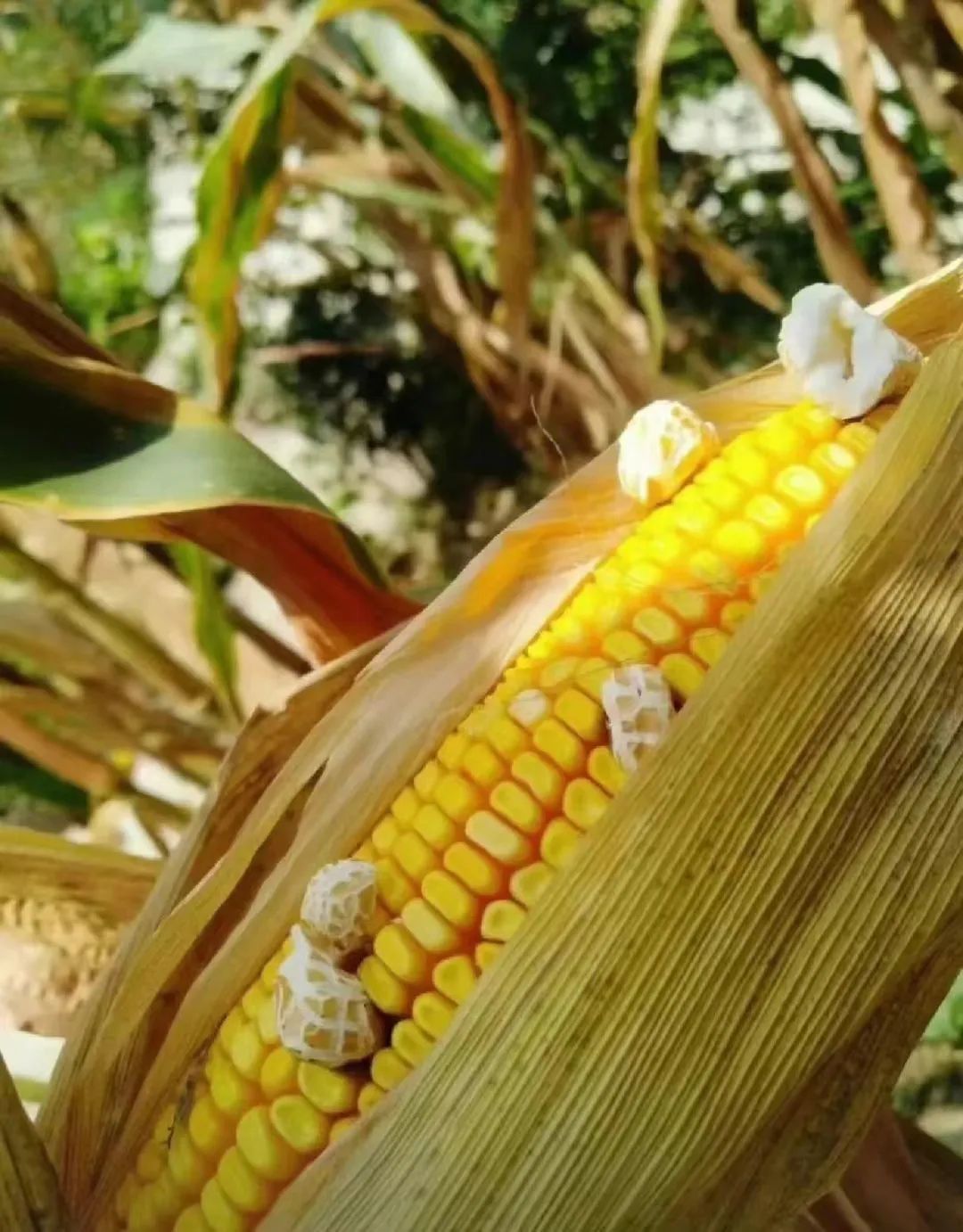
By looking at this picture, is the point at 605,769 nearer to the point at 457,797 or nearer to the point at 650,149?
the point at 457,797

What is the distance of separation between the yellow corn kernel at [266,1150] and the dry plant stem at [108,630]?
1.26 ft

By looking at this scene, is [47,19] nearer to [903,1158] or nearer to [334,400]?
[334,400]

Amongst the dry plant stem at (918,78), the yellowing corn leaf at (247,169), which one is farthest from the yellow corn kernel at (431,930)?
the dry plant stem at (918,78)

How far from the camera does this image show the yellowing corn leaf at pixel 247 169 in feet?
1.39

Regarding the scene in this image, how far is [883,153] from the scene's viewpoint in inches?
18.6

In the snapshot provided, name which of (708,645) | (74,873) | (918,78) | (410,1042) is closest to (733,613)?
(708,645)

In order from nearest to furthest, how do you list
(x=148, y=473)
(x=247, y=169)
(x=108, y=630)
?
(x=148, y=473) < (x=247, y=169) < (x=108, y=630)

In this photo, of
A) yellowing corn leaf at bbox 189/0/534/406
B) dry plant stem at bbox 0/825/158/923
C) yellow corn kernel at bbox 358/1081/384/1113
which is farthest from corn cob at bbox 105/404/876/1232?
yellowing corn leaf at bbox 189/0/534/406

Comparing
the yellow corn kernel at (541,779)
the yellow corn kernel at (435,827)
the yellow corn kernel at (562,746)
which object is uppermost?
the yellow corn kernel at (562,746)

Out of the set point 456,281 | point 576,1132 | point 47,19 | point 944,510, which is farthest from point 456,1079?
point 47,19

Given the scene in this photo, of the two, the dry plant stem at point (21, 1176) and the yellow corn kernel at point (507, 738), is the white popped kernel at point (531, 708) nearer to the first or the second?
the yellow corn kernel at point (507, 738)

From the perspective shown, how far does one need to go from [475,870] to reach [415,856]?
17 millimetres

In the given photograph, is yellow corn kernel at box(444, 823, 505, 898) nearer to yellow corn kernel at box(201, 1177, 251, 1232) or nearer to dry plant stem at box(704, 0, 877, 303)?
yellow corn kernel at box(201, 1177, 251, 1232)

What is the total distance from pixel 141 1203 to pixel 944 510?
0.23m
